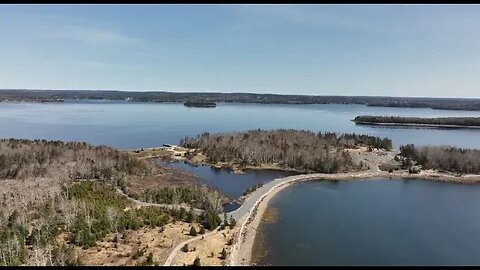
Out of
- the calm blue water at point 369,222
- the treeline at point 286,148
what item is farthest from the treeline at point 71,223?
the treeline at point 286,148

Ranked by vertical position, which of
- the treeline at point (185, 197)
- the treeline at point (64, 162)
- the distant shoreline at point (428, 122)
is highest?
the distant shoreline at point (428, 122)

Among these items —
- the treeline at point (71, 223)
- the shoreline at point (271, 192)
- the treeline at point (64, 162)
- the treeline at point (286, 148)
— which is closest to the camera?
the treeline at point (71, 223)

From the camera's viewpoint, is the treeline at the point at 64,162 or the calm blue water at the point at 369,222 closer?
the calm blue water at the point at 369,222

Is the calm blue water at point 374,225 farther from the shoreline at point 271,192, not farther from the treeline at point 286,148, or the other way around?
the treeline at point 286,148

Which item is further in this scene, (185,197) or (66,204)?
(185,197)

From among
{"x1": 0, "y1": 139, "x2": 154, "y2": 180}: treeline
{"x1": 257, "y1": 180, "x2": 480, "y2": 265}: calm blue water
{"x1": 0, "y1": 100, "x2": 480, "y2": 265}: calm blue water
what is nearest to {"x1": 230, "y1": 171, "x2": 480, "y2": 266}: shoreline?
{"x1": 257, "y1": 180, "x2": 480, "y2": 265}: calm blue water

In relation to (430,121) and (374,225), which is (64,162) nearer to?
(374,225)

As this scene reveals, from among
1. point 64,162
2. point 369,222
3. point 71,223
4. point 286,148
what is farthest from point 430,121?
point 71,223
